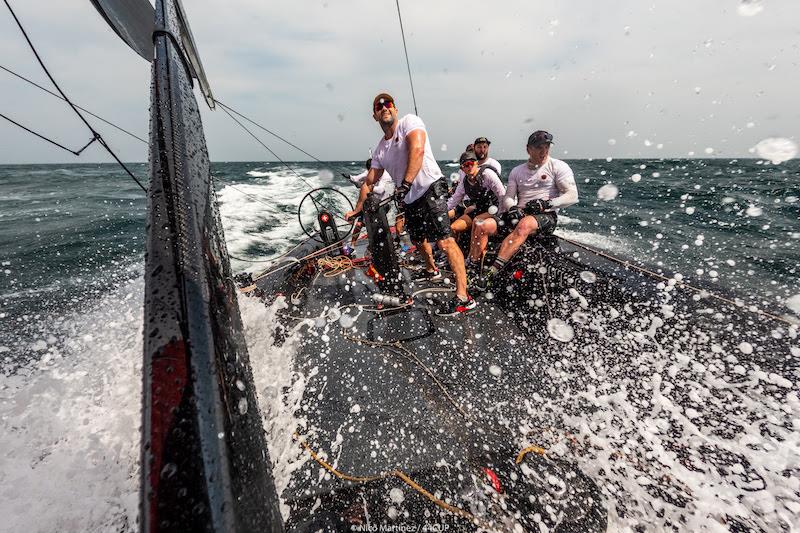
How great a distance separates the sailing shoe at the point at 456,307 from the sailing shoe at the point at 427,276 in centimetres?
83

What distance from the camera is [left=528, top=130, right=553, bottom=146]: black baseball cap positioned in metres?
3.96

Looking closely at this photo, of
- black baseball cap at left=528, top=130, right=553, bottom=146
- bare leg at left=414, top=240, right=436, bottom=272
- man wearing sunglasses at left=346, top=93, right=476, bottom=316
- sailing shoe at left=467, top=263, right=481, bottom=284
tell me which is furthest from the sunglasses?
sailing shoe at left=467, top=263, right=481, bottom=284

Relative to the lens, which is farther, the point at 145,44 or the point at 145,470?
the point at 145,44

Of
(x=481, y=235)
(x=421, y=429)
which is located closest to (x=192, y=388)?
(x=421, y=429)

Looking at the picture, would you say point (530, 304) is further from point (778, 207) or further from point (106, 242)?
point (778, 207)

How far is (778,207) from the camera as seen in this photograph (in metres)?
14.6

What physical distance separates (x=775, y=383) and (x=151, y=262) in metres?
4.02

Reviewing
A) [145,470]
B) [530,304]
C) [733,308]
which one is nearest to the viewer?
[145,470]

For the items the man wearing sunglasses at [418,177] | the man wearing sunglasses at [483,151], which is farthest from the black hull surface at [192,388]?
the man wearing sunglasses at [483,151]

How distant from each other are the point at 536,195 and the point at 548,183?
204 mm

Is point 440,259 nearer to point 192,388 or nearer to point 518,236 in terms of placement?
point 518,236

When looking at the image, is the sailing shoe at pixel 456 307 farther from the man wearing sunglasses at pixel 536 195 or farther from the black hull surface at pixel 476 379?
the man wearing sunglasses at pixel 536 195

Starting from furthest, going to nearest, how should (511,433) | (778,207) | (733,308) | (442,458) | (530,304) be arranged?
1. (778,207)
2. (530,304)
3. (733,308)
4. (511,433)
5. (442,458)

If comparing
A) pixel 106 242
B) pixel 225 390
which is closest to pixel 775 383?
pixel 225 390
